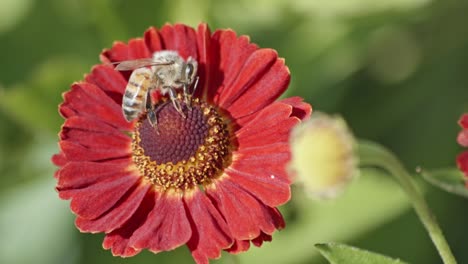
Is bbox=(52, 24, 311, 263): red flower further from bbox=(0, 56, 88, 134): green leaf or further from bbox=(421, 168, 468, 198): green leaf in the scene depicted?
bbox=(0, 56, 88, 134): green leaf

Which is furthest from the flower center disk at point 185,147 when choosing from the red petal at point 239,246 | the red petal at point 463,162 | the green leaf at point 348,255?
the red petal at point 463,162

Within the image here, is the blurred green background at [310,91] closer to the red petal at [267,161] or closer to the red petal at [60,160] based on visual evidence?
the red petal at [60,160]

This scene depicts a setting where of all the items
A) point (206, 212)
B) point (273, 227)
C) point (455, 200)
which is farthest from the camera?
point (455, 200)

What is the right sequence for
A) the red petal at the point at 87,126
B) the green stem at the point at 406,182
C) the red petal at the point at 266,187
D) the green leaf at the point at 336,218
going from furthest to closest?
the green leaf at the point at 336,218, the red petal at the point at 87,126, the red petal at the point at 266,187, the green stem at the point at 406,182

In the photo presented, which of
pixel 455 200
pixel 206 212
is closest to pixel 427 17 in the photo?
pixel 455 200

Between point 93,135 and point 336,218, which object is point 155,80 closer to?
point 93,135

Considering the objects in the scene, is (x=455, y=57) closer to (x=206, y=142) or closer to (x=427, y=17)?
(x=427, y=17)

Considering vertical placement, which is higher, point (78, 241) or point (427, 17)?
point (427, 17)
